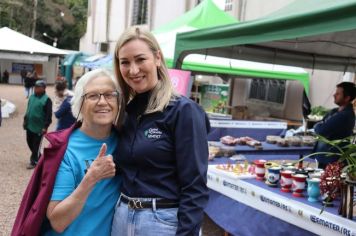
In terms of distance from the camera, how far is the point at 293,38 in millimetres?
3627

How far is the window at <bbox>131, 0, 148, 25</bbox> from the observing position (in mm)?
23672

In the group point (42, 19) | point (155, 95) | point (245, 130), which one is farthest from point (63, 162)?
point (42, 19)

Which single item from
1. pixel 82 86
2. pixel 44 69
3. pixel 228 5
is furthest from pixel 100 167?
pixel 44 69

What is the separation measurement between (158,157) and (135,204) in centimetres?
23

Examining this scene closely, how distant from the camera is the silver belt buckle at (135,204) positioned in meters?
1.73

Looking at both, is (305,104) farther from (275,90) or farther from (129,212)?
(129,212)

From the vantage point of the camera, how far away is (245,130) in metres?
7.32

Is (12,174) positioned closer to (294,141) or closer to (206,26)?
(294,141)

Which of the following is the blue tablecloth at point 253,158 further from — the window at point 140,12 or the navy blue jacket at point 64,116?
the window at point 140,12

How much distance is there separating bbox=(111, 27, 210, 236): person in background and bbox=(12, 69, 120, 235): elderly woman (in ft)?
0.38

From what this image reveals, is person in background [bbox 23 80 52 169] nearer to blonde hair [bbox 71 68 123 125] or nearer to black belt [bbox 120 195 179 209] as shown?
blonde hair [bbox 71 68 123 125]

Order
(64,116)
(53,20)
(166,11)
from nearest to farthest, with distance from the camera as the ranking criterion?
(64,116), (166,11), (53,20)

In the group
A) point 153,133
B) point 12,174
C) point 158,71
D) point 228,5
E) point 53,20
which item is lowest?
point 12,174

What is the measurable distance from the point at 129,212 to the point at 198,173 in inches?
13.7
